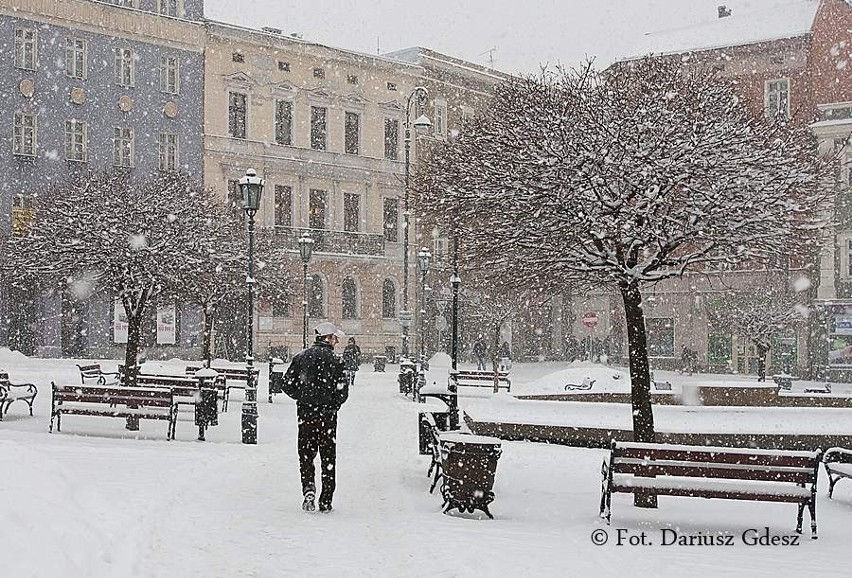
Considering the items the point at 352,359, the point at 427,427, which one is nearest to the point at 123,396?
the point at 427,427

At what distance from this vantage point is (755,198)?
10859mm

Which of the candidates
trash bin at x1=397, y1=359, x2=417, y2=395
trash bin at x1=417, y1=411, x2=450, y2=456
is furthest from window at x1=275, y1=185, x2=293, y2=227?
trash bin at x1=417, y1=411, x2=450, y2=456

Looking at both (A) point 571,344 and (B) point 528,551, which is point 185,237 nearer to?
(B) point 528,551

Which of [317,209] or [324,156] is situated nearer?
[317,209]

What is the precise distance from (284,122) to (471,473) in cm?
3786

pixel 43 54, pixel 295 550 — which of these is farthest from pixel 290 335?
pixel 295 550

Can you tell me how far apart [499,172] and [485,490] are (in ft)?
11.8

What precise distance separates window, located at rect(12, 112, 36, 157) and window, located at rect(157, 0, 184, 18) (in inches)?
289

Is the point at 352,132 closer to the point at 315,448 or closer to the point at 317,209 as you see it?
the point at 317,209

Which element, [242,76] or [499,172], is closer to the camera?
[499,172]

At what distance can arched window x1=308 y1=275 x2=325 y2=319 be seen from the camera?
45.3 m

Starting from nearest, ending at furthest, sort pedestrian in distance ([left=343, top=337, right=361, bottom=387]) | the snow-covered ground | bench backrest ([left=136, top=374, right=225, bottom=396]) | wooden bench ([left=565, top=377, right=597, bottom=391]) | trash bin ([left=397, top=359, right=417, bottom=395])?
the snow-covered ground
bench backrest ([left=136, top=374, right=225, bottom=396])
wooden bench ([left=565, top=377, right=597, bottom=391])
trash bin ([left=397, top=359, right=417, bottom=395])
pedestrian in distance ([left=343, top=337, right=361, bottom=387])

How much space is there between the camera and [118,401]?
16.0 meters

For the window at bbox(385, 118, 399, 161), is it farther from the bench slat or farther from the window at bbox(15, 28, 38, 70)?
the bench slat
